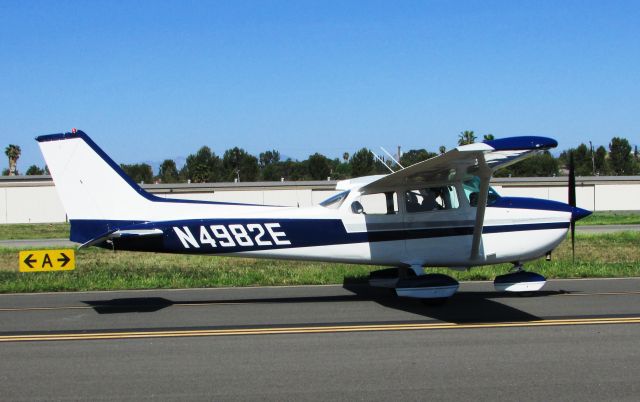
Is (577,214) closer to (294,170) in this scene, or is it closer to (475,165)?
(475,165)

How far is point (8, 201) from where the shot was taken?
151 ft

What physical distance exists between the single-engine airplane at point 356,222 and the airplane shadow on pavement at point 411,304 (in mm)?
344

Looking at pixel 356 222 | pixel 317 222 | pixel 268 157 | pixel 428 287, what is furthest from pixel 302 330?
pixel 268 157

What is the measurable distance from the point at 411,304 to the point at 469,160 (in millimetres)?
2455

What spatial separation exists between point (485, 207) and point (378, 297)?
240 centimetres

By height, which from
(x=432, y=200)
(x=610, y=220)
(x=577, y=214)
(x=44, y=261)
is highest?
(x=432, y=200)

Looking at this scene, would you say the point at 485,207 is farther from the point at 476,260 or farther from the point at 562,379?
the point at 562,379

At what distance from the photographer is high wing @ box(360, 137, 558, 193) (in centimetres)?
815

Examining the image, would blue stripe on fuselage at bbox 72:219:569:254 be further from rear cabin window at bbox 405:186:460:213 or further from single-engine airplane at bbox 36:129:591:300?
rear cabin window at bbox 405:186:460:213

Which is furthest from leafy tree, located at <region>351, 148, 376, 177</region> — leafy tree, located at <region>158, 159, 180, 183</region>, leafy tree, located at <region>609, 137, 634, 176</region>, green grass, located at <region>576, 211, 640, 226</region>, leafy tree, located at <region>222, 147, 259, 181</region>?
green grass, located at <region>576, 211, 640, 226</region>

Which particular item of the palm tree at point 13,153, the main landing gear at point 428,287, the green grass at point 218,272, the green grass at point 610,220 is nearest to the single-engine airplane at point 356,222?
the main landing gear at point 428,287

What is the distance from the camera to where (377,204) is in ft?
34.3

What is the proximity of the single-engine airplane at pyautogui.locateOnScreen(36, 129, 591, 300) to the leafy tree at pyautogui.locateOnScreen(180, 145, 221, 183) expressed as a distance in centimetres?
7630

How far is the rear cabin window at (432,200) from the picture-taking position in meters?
10.4
